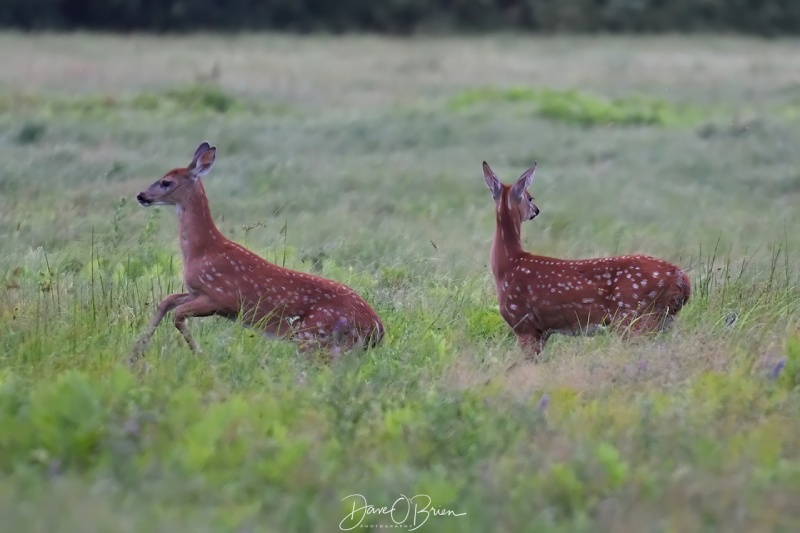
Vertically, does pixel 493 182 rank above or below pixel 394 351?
above

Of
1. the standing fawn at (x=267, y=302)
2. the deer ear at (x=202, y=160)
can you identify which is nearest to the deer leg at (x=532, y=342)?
the standing fawn at (x=267, y=302)

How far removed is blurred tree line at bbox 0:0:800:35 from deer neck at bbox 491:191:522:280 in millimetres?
38295

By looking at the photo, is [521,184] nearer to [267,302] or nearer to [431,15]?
[267,302]

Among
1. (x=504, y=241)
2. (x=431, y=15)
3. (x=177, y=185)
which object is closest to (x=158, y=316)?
(x=177, y=185)

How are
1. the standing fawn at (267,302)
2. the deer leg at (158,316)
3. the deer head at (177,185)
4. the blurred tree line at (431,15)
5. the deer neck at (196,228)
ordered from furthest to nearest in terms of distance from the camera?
the blurred tree line at (431,15) → the deer head at (177,185) → the deer neck at (196,228) → the standing fawn at (267,302) → the deer leg at (158,316)

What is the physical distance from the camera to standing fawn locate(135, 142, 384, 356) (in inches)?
247

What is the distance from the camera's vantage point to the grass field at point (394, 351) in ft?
13.7

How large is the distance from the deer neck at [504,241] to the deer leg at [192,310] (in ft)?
5.77

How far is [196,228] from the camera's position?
7.04 meters

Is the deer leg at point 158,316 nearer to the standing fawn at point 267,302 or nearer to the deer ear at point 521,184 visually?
the standing fawn at point 267,302

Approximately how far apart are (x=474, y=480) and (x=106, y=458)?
124cm

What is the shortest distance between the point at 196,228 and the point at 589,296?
7.05 ft

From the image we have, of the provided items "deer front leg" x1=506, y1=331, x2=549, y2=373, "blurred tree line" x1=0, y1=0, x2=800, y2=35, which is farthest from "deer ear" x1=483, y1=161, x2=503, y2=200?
"blurred tree line" x1=0, y1=0, x2=800, y2=35

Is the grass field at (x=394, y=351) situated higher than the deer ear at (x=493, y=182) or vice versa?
the deer ear at (x=493, y=182)
